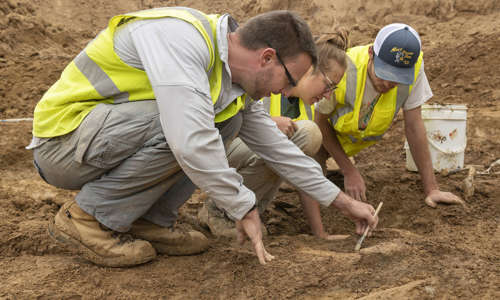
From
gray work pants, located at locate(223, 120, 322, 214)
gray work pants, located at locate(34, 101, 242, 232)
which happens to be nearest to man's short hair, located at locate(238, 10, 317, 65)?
gray work pants, located at locate(34, 101, 242, 232)

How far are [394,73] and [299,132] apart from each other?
0.66 m

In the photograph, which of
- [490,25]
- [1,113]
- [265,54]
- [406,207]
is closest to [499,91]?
[490,25]

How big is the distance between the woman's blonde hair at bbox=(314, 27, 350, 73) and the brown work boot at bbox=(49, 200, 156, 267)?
1335mm

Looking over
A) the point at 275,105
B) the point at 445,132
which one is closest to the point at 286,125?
the point at 275,105

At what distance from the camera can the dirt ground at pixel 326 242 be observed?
193cm

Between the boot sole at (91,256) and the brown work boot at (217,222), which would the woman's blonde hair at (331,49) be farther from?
the boot sole at (91,256)

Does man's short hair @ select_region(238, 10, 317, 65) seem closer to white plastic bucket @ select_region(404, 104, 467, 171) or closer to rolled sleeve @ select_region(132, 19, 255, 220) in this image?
rolled sleeve @ select_region(132, 19, 255, 220)

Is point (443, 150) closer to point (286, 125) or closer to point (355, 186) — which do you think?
point (355, 186)

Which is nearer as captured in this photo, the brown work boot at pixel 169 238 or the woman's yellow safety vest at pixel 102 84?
the woman's yellow safety vest at pixel 102 84

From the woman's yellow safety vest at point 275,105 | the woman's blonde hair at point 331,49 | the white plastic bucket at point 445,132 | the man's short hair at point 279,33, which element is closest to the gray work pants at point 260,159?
the woman's yellow safety vest at point 275,105

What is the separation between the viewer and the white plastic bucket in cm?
326

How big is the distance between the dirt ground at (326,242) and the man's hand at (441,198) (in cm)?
5

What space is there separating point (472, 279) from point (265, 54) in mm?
1175

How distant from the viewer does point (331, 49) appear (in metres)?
2.69
